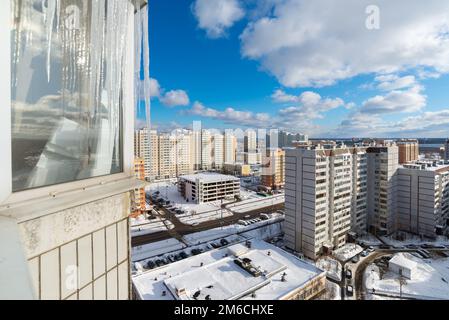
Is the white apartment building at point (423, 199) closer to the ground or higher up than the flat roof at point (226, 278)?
higher up

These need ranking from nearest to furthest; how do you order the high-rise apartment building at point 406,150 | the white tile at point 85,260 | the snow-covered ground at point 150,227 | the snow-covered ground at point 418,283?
the white tile at point 85,260, the snow-covered ground at point 418,283, the snow-covered ground at point 150,227, the high-rise apartment building at point 406,150

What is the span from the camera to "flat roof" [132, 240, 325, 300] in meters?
6.12

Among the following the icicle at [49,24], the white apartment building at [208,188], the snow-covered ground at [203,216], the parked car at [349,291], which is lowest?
the parked car at [349,291]

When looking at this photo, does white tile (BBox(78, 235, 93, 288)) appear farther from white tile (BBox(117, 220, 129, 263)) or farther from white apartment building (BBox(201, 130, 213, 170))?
white apartment building (BBox(201, 130, 213, 170))

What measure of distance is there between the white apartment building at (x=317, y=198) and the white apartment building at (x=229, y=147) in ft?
69.4

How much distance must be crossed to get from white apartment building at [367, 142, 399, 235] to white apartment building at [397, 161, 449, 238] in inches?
17.1

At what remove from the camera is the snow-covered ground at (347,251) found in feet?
31.4

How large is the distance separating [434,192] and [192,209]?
12703 mm

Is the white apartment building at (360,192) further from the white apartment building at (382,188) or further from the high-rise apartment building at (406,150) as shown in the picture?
the high-rise apartment building at (406,150)

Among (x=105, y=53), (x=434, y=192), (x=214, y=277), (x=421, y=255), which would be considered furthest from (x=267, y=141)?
(x=105, y=53)

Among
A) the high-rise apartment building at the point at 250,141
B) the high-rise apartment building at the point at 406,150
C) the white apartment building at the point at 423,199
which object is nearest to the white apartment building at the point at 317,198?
the white apartment building at the point at 423,199

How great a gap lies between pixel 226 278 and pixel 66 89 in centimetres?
688

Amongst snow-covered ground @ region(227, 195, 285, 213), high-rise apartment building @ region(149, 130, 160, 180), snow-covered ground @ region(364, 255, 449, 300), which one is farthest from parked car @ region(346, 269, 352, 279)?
high-rise apartment building @ region(149, 130, 160, 180)
